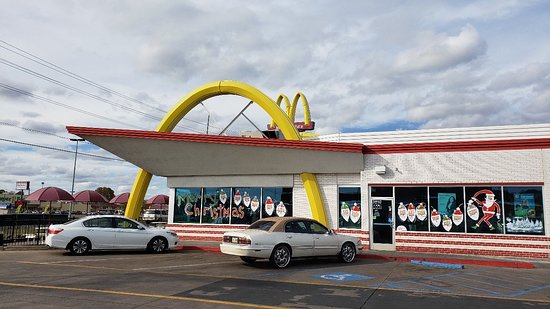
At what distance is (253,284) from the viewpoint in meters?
9.53

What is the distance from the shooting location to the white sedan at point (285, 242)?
1203 centimetres

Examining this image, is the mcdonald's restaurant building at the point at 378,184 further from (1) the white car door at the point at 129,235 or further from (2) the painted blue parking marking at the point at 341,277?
(2) the painted blue parking marking at the point at 341,277

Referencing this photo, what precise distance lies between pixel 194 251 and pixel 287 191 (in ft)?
16.0

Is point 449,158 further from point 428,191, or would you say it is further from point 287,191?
point 287,191

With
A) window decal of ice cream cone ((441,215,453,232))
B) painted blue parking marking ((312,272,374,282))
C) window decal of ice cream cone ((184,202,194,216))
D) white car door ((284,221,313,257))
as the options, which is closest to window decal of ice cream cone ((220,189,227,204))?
window decal of ice cream cone ((184,202,194,216))

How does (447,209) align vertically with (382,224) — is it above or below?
above

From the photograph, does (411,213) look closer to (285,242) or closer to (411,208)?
(411,208)

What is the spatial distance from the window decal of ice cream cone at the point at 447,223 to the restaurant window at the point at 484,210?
1.95ft

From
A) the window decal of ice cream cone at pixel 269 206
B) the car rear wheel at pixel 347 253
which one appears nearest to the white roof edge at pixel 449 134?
the window decal of ice cream cone at pixel 269 206

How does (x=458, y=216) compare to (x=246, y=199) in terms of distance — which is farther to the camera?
(x=246, y=199)

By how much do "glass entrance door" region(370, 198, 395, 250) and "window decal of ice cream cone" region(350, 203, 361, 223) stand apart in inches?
21.9

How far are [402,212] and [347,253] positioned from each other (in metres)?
4.29

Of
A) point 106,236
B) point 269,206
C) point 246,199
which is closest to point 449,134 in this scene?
point 269,206

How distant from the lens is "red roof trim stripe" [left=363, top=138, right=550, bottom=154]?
15461 millimetres
